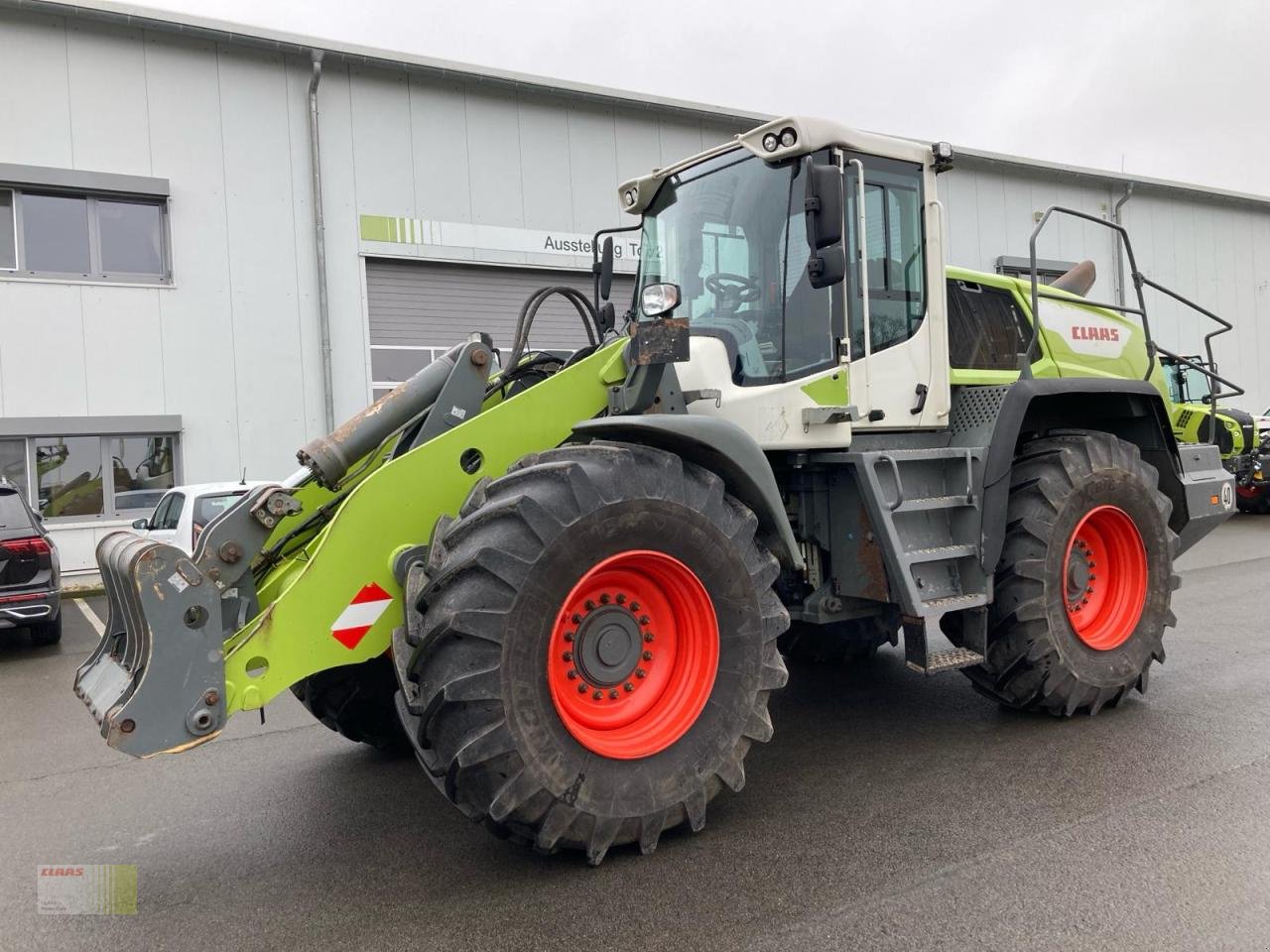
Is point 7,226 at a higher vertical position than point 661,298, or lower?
higher

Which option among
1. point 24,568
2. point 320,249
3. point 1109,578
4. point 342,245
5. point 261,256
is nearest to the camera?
point 1109,578

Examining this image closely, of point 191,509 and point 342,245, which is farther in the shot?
Result: point 342,245

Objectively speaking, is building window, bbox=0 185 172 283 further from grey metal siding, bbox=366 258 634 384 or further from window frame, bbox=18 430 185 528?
grey metal siding, bbox=366 258 634 384

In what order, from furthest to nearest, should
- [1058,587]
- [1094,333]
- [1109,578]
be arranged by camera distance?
[1094,333] → [1109,578] → [1058,587]

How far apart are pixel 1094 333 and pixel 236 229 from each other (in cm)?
1162

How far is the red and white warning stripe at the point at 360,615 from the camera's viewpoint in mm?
3436

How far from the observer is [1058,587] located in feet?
15.8

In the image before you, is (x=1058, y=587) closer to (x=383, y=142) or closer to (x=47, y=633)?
(x=47, y=633)

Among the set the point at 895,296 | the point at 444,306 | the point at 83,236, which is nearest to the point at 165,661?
the point at 895,296

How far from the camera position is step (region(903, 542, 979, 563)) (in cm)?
440

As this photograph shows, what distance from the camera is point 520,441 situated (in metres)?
3.86

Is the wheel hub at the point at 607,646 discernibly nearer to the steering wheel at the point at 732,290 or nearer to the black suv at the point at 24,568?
the steering wheel at the point at 732,290

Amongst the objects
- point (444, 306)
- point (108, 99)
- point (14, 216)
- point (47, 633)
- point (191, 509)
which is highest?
point (108, 99)

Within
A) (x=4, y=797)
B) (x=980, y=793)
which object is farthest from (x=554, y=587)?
(x=4, y=797)
